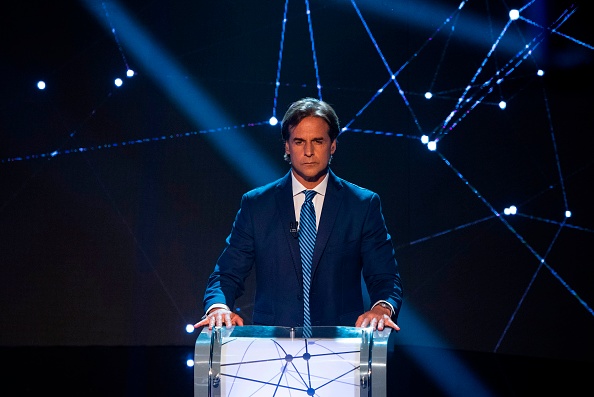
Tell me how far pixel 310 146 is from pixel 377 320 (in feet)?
2.59

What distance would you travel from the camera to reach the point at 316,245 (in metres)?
2.69

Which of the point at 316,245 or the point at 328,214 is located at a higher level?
the point at 328,214

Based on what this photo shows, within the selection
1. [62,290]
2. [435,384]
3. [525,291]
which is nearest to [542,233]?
[525,291]

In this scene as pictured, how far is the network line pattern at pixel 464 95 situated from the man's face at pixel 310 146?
2505 millimetres

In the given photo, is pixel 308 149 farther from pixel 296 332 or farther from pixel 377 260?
pixel 296 332

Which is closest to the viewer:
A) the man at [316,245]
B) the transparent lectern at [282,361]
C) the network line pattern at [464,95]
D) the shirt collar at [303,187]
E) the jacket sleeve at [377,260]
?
the transparent lectern at [282,361]

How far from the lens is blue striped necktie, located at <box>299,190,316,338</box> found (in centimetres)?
268

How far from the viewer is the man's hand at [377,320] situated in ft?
7.02

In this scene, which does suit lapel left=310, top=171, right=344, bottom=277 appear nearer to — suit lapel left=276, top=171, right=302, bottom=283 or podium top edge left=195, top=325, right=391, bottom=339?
suit lapel left=276, top=171, right=302, bottom=283

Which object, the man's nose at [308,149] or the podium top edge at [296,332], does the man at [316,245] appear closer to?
the man's nose at [308,149]

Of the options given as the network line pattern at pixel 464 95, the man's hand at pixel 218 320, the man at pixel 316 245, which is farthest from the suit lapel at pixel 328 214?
the network line pattern at pixel 464 95

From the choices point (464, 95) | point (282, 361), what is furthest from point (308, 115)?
point (464, 95)

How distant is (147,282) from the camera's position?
535 cm

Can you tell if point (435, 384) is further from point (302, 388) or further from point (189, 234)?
point (302, 388)
